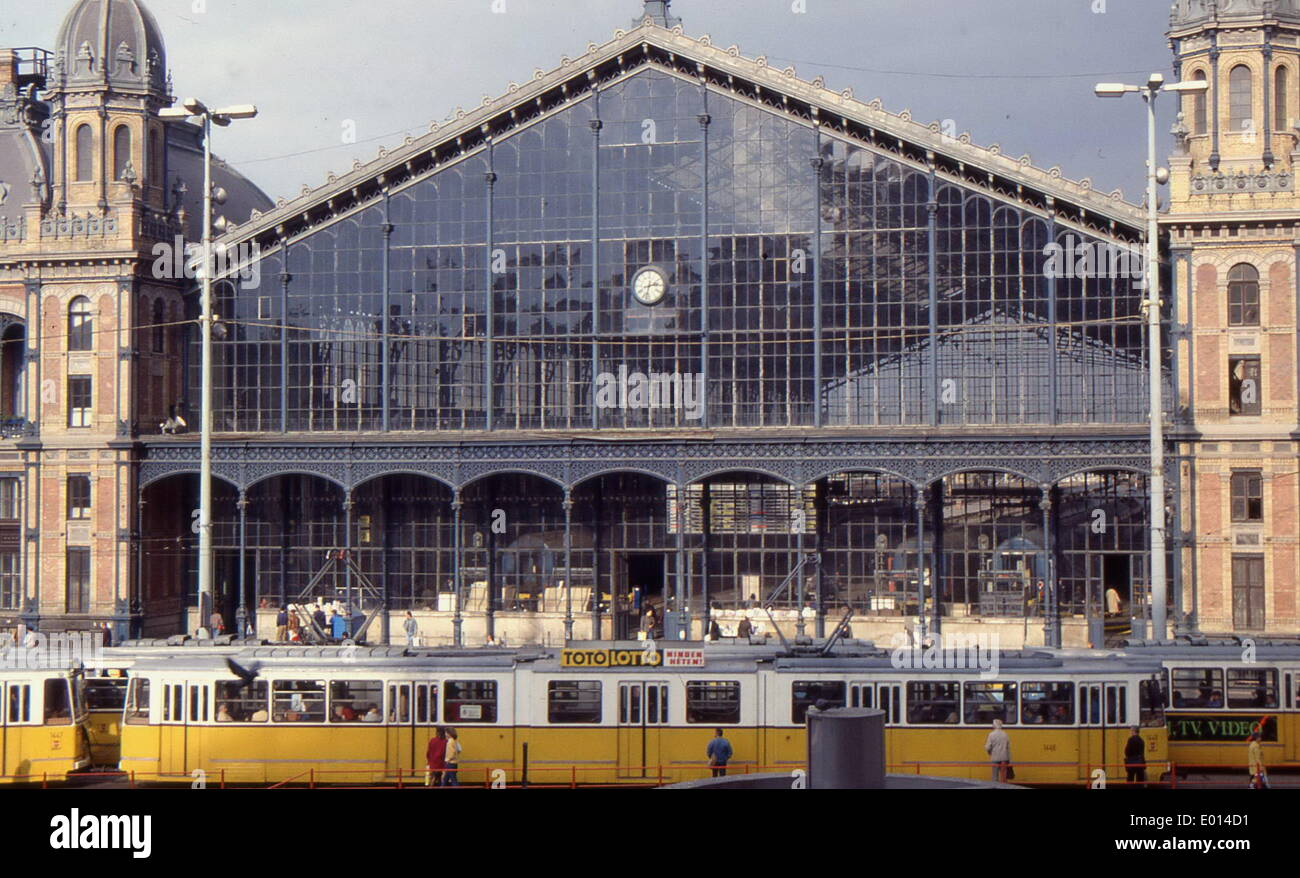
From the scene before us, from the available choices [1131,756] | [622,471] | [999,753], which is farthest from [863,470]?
[999,753]

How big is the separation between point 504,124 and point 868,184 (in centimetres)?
1166

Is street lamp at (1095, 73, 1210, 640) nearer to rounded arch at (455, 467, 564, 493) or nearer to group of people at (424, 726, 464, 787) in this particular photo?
group of people at (424, 726, 464, 787)

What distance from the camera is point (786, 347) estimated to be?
44.4m

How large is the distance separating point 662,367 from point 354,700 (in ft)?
63.6

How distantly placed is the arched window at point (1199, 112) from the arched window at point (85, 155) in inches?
1350

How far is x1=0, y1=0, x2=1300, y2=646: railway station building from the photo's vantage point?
4131cm

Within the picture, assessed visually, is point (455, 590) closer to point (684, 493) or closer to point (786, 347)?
point (684, 493)

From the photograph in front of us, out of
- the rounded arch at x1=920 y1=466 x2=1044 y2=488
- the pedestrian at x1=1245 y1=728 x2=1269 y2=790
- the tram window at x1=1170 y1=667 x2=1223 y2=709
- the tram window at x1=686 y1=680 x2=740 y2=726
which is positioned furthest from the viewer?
the rounded arch at x1=920 y1=466 x2=1044 y2=488

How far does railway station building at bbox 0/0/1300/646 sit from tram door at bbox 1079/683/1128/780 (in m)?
14.8

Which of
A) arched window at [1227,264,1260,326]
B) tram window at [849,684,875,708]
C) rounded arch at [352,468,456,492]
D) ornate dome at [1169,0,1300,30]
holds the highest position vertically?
ornate dome at [1169,0,1300,30]

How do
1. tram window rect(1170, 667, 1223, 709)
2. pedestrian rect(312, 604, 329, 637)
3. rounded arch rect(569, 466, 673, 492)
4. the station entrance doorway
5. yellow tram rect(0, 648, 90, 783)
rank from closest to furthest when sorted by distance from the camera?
1. yellow tram rect(0, 648, 90, 783)
2. tram window rect(1170, 667, 1223, 709)
3. pedestrian rect(312, 604, 329, 637)
4. rounded arch rect(569, 466, 673, 492)
5. the station entrance doorway

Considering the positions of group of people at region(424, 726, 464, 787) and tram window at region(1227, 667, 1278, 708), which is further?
tram window at region(1227, 667, 1278, 708)

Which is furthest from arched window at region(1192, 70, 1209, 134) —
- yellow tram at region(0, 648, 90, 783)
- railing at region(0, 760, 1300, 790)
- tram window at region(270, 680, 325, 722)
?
yellow tram at region(0, 648, 90, 783)

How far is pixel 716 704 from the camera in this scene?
2767cm
